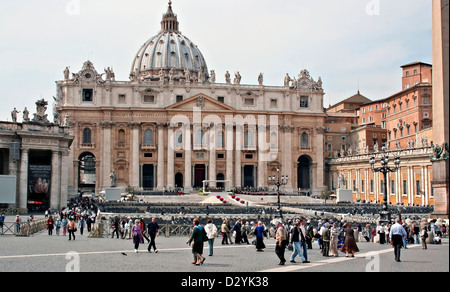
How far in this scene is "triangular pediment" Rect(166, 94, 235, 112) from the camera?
77438mm

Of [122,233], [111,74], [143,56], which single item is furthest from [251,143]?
[122,233]

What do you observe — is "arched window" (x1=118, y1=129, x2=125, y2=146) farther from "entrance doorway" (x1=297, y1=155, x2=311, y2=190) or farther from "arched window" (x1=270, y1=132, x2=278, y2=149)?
"entrance doorway" (x1=297, y1=155, x2=311, y2=190)

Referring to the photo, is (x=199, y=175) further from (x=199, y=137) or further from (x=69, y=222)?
(x=69, y=222)

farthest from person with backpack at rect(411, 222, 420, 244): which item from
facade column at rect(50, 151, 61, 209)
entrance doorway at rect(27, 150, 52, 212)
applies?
facade column at rect(50, 151, 61, 209)

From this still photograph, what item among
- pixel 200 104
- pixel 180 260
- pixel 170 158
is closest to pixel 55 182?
pixel 180 260

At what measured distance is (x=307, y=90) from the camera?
274 ft

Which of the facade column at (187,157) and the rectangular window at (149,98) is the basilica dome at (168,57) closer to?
the rectangular window at (149,98)

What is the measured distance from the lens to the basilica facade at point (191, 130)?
76.8m

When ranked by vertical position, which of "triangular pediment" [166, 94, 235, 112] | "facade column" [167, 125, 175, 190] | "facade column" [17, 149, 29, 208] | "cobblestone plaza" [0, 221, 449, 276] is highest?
"triangular pediment" [166, 94, 235, 112]

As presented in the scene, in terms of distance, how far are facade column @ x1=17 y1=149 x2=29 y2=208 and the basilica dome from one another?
229ft

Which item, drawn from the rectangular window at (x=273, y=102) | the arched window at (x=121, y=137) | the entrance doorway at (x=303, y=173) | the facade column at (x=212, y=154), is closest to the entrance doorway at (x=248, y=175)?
the facade column at (x=212, y=154)

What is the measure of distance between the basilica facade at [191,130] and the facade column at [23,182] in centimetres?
3652

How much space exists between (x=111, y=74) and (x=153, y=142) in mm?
11712
